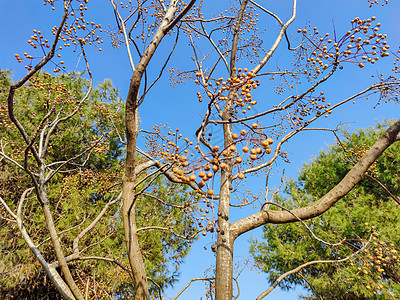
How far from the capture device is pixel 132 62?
381 cm

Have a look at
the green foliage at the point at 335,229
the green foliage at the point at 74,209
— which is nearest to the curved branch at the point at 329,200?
the green foliage at the point at 74,209

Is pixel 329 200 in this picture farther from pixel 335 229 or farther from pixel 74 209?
pixel 74 209

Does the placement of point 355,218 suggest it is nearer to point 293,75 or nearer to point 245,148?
point 293,75

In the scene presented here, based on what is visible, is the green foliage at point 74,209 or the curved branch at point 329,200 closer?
the curved branch at point 329,200

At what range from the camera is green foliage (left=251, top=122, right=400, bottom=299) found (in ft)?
34.8

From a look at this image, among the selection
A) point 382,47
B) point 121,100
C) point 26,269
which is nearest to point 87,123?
point 121,100

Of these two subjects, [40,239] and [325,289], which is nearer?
[40,239]

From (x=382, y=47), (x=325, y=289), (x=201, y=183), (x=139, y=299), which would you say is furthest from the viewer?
(x=325, y=289)

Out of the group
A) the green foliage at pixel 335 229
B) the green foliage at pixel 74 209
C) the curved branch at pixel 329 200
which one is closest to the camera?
the curved branch at pixel 329 200

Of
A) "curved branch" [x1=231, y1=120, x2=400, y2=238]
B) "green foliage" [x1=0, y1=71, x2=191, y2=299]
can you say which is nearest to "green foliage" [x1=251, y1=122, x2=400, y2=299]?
"green foliage" [x1=0, y1=71, x2=191, y2=299]

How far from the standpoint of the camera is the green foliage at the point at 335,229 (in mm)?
10594

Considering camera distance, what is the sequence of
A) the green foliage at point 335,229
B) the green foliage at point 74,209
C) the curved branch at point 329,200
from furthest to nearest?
the green foliage at point 335,229 → the green foliage at point 74,209 → the curved branch at point 329,200

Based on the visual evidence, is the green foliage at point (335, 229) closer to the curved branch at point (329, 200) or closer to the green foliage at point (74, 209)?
the green foliage at point (74, 209)

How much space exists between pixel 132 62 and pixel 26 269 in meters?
9.00
